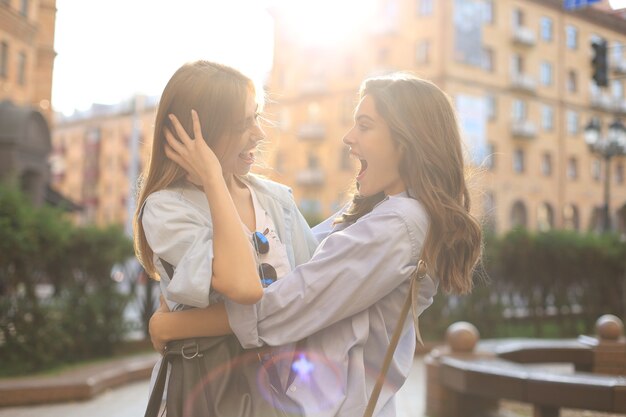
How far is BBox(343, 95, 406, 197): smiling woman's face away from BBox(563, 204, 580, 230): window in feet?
156

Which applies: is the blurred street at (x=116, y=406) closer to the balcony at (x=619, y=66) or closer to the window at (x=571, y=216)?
the balcony at (x=619, y=66)

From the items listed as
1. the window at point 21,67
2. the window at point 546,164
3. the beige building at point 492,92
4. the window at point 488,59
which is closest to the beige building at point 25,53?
the window at point 21,67

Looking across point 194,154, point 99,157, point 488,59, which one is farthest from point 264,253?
point 99,157

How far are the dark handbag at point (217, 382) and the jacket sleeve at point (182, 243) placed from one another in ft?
0.25

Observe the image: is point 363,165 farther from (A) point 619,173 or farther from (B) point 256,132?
(A) point 619,173

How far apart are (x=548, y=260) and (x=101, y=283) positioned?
9.11 m

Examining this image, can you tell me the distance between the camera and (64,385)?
26.1 feet

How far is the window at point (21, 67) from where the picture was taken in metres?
25.2

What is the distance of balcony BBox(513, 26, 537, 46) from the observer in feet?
147

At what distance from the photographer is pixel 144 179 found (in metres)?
2.31

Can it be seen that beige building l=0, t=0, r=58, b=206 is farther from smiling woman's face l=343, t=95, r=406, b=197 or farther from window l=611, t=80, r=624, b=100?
window l=611, t=80, r=624, b=100

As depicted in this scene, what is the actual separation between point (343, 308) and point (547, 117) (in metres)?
48.1

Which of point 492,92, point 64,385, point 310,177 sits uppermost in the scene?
point 492,92

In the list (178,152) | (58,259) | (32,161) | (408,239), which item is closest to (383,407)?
(408,239)
